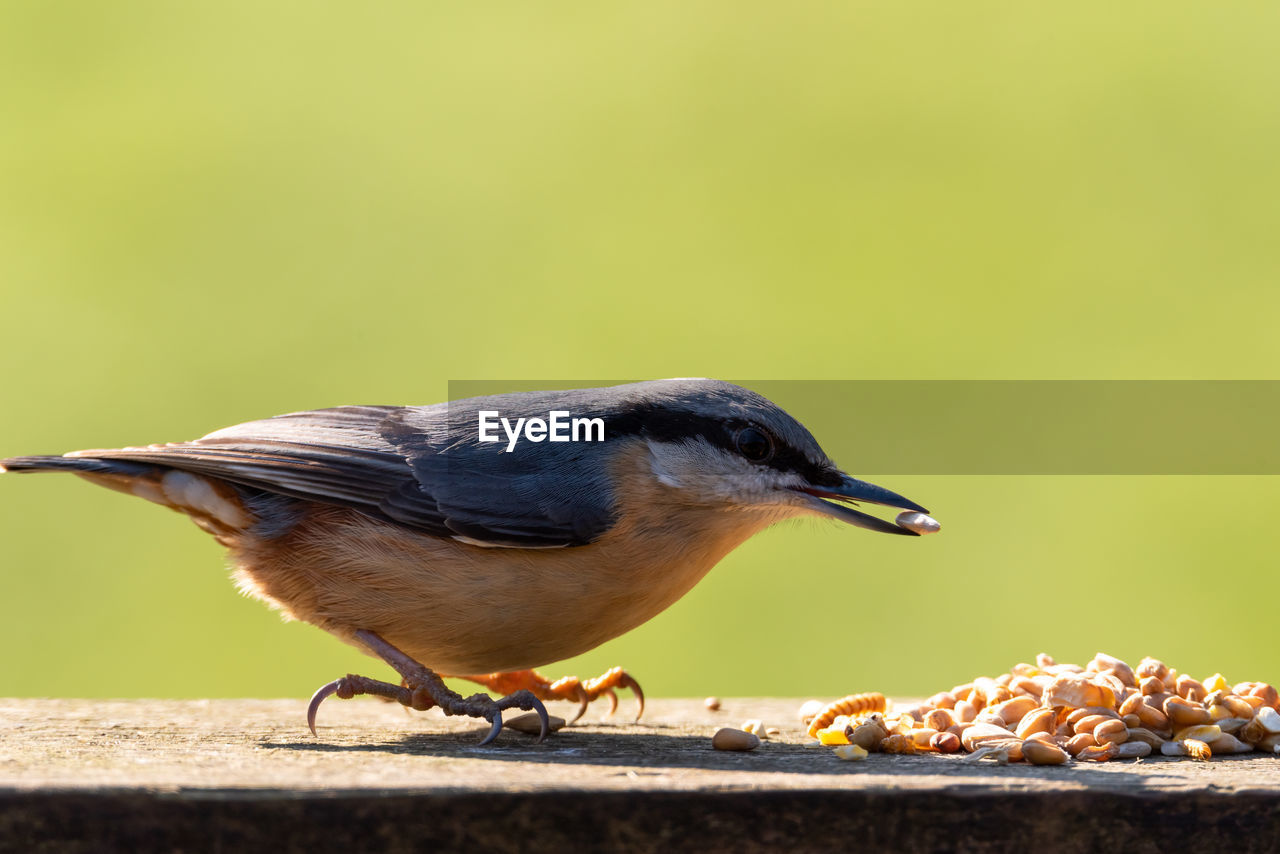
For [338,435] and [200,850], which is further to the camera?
[338,435]

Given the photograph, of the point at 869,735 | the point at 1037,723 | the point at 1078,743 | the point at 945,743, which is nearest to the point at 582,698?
the point at 869,735

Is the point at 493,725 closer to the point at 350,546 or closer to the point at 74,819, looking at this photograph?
the point at 350,546

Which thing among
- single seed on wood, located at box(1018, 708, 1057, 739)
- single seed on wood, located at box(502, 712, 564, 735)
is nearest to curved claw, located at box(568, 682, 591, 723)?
single seed on wood, located at box(502, 712, 564, 735)

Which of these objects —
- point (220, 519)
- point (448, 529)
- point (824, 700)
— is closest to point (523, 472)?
point (448, 529)

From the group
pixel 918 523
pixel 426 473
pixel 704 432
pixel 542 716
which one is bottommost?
pixel 542 716

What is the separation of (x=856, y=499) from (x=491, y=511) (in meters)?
0.89

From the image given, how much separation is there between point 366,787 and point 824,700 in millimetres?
1836

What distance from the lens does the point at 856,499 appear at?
3031mm

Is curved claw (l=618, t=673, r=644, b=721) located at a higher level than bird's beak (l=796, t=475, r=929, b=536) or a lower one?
lower

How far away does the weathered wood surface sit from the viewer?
1.93 meters

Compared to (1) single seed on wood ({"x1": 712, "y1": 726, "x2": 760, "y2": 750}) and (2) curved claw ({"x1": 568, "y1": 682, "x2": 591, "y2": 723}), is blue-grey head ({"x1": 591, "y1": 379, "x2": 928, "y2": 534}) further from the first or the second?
(2) curved claw ({"x1": 568, "y1": 682, "x2": 591, "y2": 723})

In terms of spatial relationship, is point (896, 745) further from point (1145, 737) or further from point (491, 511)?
point (491, 511)

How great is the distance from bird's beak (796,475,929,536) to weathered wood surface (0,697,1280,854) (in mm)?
691

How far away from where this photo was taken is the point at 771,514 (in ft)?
10.2
